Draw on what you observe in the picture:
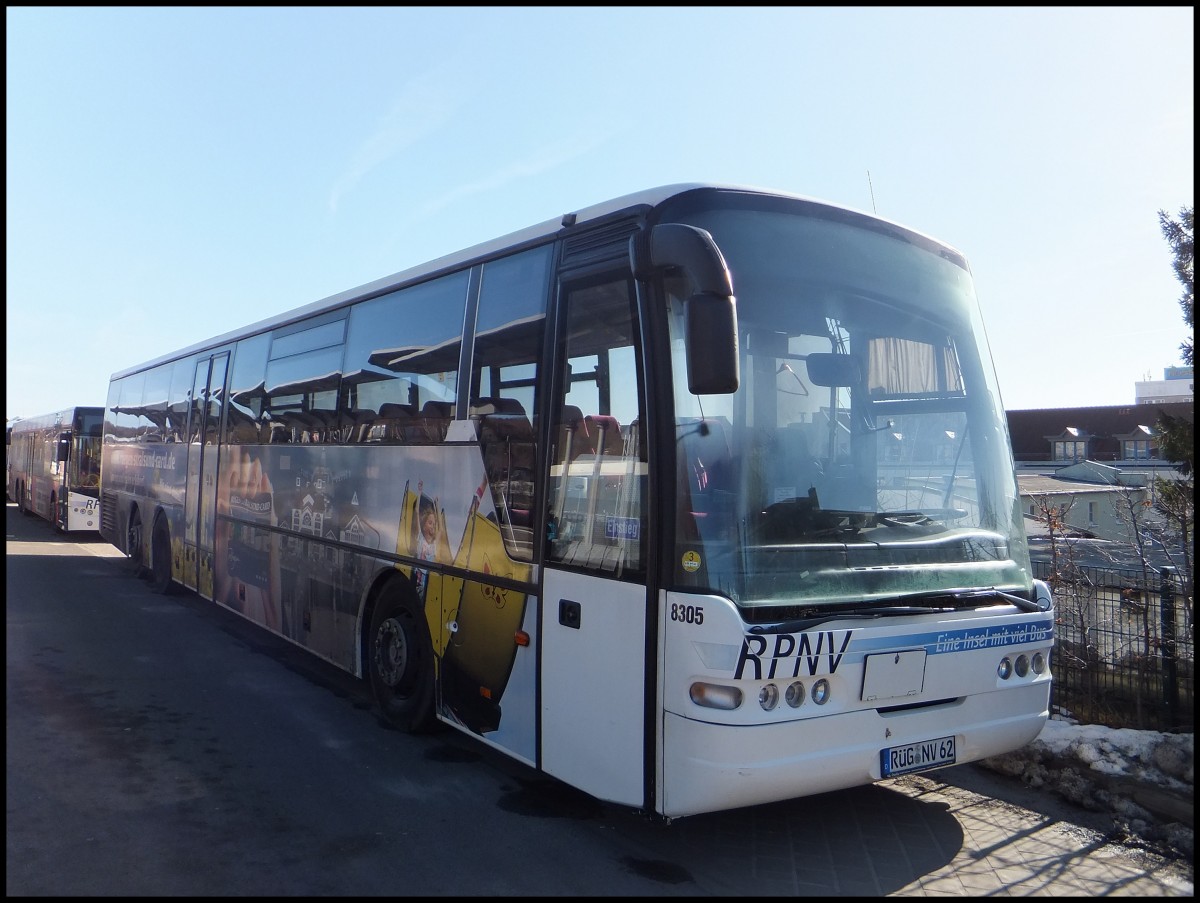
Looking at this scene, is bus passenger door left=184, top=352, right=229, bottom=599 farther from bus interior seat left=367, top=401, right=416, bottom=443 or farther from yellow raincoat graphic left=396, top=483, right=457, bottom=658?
yellow raincoat graphic left=396, top=483, right=457, bottom=658

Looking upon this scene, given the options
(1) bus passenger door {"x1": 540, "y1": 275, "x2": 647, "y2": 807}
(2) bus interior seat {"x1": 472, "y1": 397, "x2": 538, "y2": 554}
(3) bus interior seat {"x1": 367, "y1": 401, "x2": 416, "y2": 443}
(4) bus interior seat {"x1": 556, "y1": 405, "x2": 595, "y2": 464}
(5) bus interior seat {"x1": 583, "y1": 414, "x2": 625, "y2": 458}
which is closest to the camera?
(1) bus passenger door {"x1": 540, "y1": 275, "x2": 647, "y2": 807}

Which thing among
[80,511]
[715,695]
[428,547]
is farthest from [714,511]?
[80,511]

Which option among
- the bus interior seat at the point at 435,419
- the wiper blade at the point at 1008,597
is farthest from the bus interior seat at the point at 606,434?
the wiper blade at the point at 1008,597

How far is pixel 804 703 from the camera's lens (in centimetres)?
446

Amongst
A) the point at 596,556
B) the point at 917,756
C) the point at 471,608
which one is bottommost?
the point at 917,756

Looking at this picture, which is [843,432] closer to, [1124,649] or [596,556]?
[596,556]

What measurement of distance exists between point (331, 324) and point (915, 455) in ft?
18.5

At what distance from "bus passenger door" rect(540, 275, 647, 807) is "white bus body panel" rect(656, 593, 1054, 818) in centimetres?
24

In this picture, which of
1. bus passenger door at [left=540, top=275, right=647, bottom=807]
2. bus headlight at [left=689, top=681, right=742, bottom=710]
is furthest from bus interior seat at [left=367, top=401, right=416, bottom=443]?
bus headlight at [left=689, top=681, right=742, bottom=710]

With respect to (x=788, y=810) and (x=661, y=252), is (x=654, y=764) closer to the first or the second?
(x=788, y=810)

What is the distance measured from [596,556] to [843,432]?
1.49 metres

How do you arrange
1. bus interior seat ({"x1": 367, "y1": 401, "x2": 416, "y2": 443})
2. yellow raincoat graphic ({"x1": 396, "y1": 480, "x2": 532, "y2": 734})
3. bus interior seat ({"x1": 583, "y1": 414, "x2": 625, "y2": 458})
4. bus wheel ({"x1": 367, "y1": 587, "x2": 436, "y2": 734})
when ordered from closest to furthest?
bus interior seat ({"x1": 583, "y1": 414, "x2": 625, "y2": 458}) < yellow raincoat graphic ({"x1": 396, "y1": 480, "x2": 532, "y2": 734}) < bus wheel ({"x1": 367, "y1": 587, "x2": 436, "y2": 734}) < bus interior seat ({"x1": 367, "y1": 401, "x2": 416, "y2": 443})

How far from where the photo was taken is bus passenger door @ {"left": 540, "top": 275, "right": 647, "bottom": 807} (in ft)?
15.3

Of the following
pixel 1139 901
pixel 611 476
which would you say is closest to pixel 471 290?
pixel 611 476
